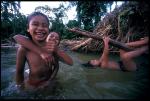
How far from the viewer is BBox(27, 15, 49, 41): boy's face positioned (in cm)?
365

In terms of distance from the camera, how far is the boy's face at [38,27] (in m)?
3.65

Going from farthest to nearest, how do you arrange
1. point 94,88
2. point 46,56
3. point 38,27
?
point 94,88 → point 38,27 → point 46,56

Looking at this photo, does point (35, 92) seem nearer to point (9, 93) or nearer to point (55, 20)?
point (9, 93)

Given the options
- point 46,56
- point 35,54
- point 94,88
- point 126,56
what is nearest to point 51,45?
point 46,56

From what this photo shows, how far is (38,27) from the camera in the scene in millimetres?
3648

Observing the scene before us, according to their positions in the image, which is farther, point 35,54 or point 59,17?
point 59,17

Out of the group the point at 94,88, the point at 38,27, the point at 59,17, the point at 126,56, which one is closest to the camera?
the point at 38,27

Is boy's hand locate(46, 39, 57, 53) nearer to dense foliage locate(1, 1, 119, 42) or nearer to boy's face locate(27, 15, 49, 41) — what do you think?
boy's face locate(27, 15, 49, 41)

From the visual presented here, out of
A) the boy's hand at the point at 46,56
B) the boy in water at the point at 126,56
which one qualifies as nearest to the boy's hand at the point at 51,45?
the boy's hand at the point at 46,56

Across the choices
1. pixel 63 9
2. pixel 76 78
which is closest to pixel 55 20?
pixel 63 9

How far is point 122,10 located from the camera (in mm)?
8977

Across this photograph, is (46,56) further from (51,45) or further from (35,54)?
(35,54)

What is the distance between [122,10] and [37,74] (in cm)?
614

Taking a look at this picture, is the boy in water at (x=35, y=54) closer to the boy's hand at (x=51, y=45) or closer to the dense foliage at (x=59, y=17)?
the boy's hand at (x=51, y=45)
